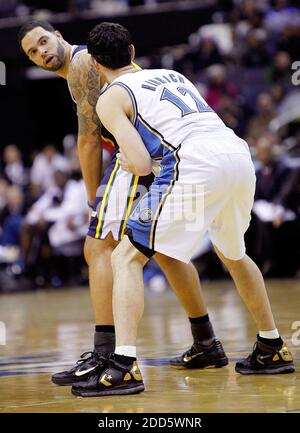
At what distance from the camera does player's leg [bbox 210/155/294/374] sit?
4.33 metres

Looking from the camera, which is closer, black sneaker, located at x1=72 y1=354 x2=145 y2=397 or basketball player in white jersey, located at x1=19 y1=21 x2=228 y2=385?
black sneaker, located at x1=72 y1=354 x2=145 y2=397

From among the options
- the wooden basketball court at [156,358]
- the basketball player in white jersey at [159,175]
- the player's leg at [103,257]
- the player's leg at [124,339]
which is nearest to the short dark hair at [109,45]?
the basketball player in white jersey at [159,175]

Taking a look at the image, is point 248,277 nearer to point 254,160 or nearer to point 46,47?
point 46,47

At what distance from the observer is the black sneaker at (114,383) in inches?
159

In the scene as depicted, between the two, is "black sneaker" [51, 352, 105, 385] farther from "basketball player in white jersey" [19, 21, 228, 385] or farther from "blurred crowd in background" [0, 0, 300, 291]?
"blurred crowd in background" [0, 0, 300, 291]

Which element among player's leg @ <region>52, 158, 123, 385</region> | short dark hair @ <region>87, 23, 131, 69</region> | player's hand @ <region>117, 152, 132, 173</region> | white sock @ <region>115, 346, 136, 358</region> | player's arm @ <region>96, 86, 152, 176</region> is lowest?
white sock @ <region>115, 346, 136, 358</region>

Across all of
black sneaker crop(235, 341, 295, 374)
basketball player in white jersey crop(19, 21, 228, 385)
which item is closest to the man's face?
basketball player in white jersey crop(19, 21, 228, 385)

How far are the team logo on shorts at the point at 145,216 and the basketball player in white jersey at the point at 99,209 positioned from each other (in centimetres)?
48

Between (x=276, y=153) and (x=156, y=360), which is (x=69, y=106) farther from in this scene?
(x=156, y=360)

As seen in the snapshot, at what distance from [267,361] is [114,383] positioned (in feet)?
2.88

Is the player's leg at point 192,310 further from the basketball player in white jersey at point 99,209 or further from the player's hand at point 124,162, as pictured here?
the player's hand at point 124,162

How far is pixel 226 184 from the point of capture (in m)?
4.19

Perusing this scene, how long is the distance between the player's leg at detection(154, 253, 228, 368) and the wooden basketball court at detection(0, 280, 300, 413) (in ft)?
0.29

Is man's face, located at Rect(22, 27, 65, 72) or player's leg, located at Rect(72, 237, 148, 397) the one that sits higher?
man's face, located at Rect(22, 27, 65, 72)
